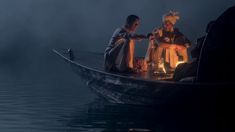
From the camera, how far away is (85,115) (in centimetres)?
1239

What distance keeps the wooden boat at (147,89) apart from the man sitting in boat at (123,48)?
1.21ft

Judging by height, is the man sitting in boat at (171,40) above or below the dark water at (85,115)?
above

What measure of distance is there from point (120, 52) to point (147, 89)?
2032 mm

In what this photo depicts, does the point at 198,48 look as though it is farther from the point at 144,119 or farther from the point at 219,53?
the point at 144,119

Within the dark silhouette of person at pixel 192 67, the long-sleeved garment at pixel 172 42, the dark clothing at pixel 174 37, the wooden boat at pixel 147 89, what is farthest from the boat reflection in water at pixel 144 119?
the dark clothing at pixel 174 37

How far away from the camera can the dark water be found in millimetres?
10445

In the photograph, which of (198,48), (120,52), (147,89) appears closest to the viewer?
(198,48)

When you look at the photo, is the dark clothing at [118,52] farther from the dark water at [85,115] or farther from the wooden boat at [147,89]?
the dark water at [85,115]

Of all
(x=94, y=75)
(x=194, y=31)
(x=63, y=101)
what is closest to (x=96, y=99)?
(x=63, y=101)

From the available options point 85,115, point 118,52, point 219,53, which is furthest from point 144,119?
point 219,53

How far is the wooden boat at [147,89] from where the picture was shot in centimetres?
970

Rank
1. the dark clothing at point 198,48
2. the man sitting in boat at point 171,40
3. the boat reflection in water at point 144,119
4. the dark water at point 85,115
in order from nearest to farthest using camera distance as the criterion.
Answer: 1. the dark clothing at point 198,48
2. the boat reflection in water at point 144,119
3. the dark water at point 85,115
4. the man sitting in boat at point 171,40

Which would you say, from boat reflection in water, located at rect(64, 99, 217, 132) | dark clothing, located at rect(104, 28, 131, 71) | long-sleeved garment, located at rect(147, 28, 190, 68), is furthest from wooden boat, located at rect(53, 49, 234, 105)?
long-sleeved garment, located at rect(147, 28, 190, 68)

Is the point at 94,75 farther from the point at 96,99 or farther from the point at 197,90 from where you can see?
the point at 197,90
